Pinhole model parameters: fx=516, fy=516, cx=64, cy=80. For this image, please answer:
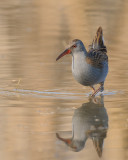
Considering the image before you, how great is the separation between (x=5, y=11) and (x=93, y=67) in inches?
395

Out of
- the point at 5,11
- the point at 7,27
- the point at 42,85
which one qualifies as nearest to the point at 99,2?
the point at 5,11

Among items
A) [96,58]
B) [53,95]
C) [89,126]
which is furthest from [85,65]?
[89,126]

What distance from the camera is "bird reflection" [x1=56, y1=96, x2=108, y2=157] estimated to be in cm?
616

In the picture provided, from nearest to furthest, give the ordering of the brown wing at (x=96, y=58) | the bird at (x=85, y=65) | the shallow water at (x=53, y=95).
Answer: the shallow water at (x=53, y=95) < the bird at (x=85, y=65) < the brown wing at (x=96, y=58)

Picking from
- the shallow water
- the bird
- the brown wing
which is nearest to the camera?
the shallow water

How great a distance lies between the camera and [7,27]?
607 inches

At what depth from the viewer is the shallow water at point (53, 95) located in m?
6.09

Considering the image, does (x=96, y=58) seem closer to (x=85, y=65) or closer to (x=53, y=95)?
(x=85, y=65)

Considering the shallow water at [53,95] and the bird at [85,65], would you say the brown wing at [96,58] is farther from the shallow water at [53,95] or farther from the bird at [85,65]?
the shallow water at [53,95]

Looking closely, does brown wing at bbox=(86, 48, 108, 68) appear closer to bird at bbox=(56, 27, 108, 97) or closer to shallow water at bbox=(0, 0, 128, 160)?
bird at bbox=(56, 27, 108, 97)

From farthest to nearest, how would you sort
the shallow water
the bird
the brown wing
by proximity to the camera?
the brown wing < the bird < the shallow water

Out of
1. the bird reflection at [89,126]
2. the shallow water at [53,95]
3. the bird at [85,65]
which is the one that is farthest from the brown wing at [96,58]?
the bird reflection at [89,126]

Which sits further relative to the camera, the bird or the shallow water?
the bird

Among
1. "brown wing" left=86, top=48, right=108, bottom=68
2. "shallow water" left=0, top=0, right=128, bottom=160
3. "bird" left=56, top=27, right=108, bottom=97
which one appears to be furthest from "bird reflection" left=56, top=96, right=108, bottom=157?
"brown wing" left=86, top=48, right=108, bottom=68
